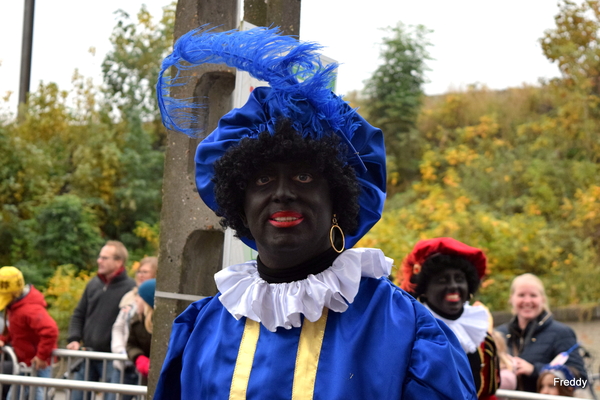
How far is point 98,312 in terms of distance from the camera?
6.03 metres

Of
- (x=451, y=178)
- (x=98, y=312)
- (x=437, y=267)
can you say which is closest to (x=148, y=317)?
(x=98, y=312)

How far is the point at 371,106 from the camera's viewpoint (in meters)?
13.1

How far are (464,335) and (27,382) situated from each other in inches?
97.6

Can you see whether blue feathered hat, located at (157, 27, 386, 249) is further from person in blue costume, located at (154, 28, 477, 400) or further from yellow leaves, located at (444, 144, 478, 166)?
yellow leaves, located at (444, 144, 478, 166)

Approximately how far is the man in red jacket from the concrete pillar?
2967 mm

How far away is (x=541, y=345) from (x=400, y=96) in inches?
318

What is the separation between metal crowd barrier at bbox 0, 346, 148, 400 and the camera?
4027 millimetres

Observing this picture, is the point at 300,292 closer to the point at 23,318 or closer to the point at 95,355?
the point at 95,355

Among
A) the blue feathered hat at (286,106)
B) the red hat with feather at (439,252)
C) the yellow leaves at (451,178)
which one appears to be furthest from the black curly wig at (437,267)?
the yellow leaves at (451,178)

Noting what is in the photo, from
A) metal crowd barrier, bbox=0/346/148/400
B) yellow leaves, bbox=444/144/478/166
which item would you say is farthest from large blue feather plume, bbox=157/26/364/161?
yellow leaves, bbox=444/144/478/166

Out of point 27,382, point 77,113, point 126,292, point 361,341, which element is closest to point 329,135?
point 361,341

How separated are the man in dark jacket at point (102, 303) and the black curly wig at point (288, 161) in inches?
155

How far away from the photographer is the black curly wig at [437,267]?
4.04m

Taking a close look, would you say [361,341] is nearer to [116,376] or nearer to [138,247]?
[116,376]
